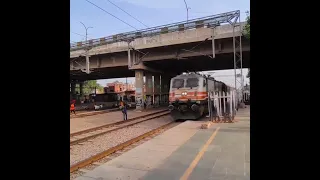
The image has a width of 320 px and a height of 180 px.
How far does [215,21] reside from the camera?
76.6ft

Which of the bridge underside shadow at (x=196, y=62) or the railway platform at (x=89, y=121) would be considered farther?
the bridge underside shadow at (x=196, y=62)

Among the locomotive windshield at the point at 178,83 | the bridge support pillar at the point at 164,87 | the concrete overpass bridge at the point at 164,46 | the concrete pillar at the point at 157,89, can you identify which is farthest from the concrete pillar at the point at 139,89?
the locomotive windshield at the point at 178,83

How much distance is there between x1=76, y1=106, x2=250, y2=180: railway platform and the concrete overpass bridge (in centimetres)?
1527

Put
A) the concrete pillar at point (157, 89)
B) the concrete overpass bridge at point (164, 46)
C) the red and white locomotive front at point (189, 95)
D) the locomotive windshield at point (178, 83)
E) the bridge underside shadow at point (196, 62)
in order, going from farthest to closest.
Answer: the concrete pillar at point (157, 89), the bridge underside shadow at point (196, 62), the concrete overpass bridge at point (164, 46), the locomotive windshield at point (178, 83), the red and white locomotive front at point (189, 95)

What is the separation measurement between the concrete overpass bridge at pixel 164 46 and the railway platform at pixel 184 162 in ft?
50.1

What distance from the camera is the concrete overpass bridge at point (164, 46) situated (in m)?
23.4

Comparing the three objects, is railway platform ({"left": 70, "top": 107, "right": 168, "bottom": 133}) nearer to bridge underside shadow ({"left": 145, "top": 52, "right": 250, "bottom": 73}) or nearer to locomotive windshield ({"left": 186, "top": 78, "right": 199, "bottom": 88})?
locomotive windshield ({"left": 186, "top": 78, "right": 199, "bottom": 88})

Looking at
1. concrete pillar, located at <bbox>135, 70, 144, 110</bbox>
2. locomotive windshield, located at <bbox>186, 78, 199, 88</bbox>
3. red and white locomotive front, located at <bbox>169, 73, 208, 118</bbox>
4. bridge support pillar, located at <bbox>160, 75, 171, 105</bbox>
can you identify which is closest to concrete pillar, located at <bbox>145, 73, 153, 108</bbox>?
concrete pillar, located at <bbox>135, 70, 144, 110</bbox>

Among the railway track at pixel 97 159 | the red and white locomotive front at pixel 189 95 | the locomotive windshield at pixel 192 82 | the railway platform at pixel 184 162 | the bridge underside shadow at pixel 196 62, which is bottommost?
the railway track at pixel 97 159

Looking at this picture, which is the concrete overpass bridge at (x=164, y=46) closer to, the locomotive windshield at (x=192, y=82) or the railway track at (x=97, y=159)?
the locomotive windshield at (x=192, y=82)

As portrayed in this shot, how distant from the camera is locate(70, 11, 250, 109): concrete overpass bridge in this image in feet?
76.8

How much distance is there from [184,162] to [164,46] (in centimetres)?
2049

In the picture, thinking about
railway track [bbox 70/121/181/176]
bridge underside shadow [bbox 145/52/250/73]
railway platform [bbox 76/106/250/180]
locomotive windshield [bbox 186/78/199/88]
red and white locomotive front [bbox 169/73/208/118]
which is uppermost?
bridge underside shadow [bbox 145/52/250/73]
